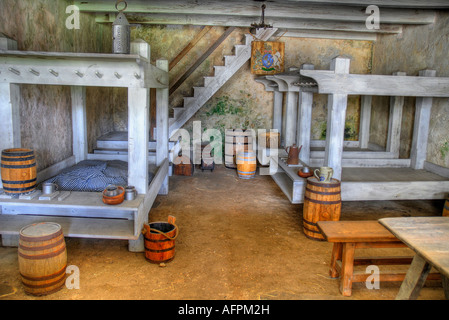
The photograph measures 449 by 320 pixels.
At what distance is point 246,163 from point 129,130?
4.29 metres

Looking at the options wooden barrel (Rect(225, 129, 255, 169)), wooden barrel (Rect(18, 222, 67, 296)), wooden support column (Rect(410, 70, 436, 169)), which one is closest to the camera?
wooden barrel (Rect(18, 222, 67, 296))

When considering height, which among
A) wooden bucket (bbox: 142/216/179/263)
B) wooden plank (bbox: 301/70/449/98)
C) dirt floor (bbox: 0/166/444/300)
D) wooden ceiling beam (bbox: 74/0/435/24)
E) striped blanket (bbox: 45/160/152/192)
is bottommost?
dirt floor (bbox: 0/166/444/300)

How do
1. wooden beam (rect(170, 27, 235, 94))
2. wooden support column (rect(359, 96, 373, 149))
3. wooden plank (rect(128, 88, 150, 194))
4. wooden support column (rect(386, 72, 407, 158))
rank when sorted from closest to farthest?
1. wooden plank (rect(128, 88, 150, 194))
2. wooden support column (rect(386, 72, 407, 158))
3. wooden support column (rect(359, 96, 373, 149))
4. wooden beam (rect(170, 27, 235, 94))

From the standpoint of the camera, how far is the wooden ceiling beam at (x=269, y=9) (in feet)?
24.3

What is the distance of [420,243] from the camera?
2969 mm

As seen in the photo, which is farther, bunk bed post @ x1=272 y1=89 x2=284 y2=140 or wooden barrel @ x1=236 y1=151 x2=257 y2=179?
bunk bed post @ x1=272 y1=89 x2=284 y2=140

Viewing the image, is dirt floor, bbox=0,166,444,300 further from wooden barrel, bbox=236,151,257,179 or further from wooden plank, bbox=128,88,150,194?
wooden barrel, bbox=236,151,257,179

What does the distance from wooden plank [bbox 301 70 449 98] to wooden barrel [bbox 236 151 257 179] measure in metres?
3.22

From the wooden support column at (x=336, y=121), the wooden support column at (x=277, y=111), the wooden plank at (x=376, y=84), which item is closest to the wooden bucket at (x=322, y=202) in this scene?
the wooden support column at (x=336, y=121)

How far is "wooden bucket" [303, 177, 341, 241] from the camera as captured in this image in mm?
5027

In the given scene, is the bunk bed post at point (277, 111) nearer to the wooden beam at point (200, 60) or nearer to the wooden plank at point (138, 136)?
the wooden beam at point (200, 60)

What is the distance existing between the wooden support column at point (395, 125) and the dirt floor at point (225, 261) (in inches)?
74.0

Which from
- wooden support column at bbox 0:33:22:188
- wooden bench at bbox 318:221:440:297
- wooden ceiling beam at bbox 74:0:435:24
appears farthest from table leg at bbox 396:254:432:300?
wooden ceiling beam at bbox 74:0:435:24

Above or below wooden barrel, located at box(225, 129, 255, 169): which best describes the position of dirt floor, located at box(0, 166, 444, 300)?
below
